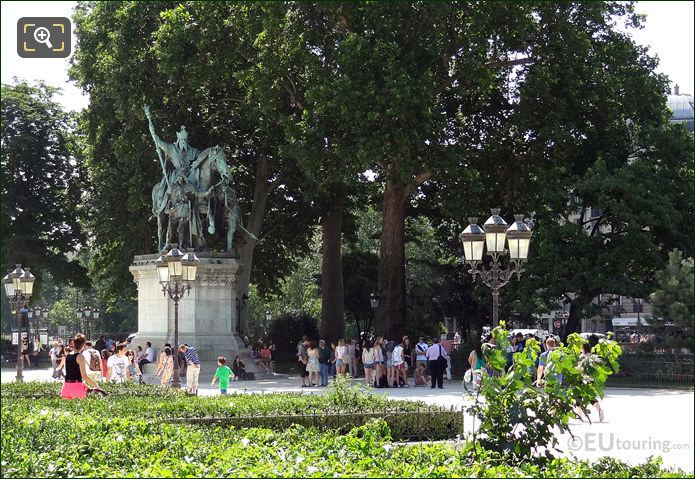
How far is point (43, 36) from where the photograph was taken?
7922mm

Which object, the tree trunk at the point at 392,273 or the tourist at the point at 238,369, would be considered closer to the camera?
the tourist at the point at 238,369

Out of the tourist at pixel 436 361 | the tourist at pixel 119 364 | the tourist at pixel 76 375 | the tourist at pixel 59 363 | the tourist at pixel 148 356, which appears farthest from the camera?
the tourist at pixel 148 356

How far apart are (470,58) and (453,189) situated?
4.33 metres

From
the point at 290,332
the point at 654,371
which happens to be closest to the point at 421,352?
the point at 654,371

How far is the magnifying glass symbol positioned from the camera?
311 inches

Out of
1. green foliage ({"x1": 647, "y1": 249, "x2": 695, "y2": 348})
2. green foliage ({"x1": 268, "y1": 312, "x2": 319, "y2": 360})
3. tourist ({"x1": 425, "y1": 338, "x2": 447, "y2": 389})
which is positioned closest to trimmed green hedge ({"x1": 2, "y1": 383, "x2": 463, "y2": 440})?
green foliage ({"x1": 647, "y1": 249, "x2": 695, "y2": 348})

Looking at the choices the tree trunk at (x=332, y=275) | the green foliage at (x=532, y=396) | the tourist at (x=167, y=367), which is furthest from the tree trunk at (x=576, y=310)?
the green foliage at (x=532, y=396)

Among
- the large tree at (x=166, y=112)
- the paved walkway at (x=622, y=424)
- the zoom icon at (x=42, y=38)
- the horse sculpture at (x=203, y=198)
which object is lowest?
the paved walkway at (x=622, y=424)

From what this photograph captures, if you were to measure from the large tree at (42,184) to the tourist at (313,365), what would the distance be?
20.2m

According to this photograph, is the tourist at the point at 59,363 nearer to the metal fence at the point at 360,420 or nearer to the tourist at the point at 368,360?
the tourist at the point at 368,360

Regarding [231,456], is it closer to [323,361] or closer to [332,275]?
[323,361]

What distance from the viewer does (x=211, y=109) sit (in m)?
44.8

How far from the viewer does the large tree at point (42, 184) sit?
1986 inches

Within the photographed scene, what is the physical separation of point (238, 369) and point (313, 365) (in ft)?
10.9
